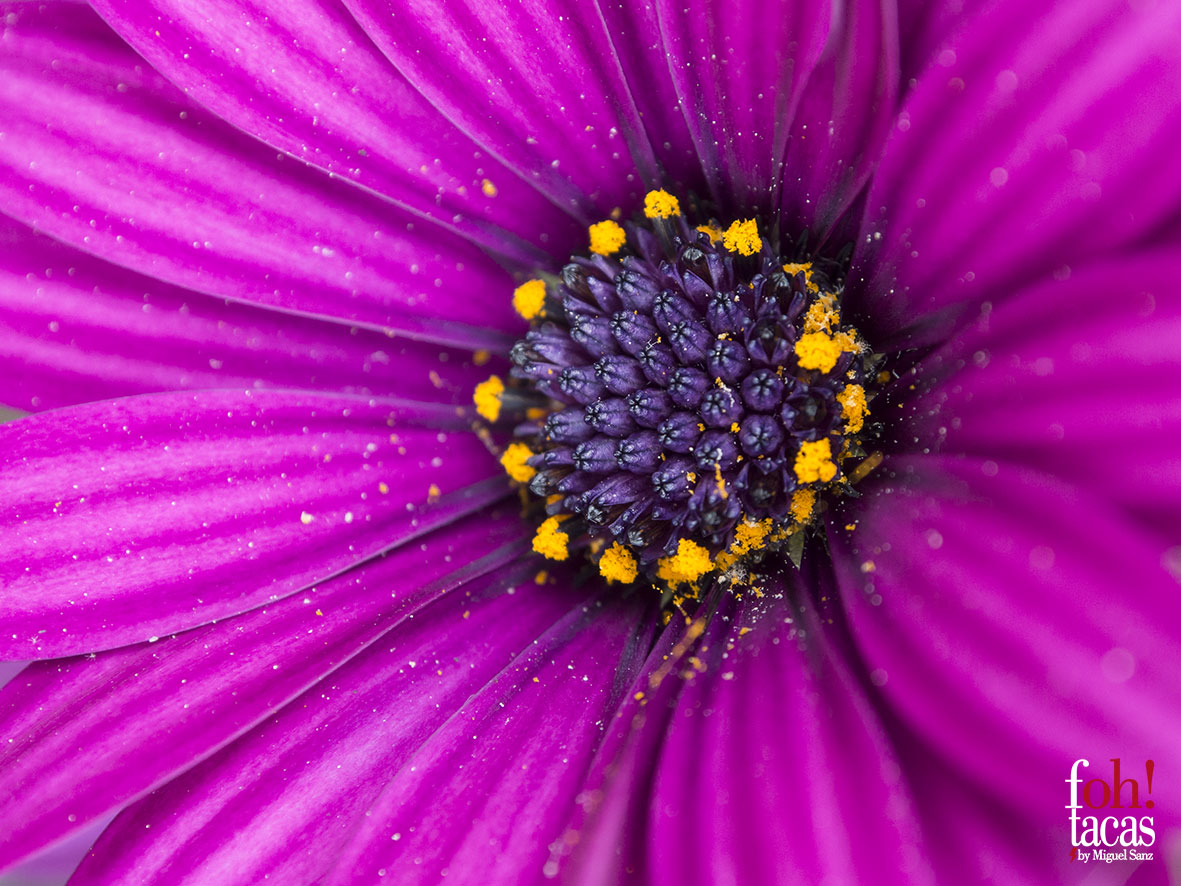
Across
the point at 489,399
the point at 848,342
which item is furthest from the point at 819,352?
the point at 489,399

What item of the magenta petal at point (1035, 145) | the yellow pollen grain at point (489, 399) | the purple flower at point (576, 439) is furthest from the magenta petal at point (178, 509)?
the magenta petal at point (1035, 145)

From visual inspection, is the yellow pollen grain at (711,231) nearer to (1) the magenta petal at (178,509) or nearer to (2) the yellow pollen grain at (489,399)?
(2) the yellow pollen grain at (489,399)

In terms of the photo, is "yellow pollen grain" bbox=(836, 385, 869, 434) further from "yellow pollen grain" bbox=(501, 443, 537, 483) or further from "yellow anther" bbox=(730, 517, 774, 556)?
"yellow pollen grain" bbox=(501, 443, 537, 483)

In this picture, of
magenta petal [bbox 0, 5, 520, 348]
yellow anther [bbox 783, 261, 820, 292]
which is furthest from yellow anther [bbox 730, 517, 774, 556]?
magenta petal [bbox 0, 5, 520, 348]

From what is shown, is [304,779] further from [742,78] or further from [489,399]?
[742,78]

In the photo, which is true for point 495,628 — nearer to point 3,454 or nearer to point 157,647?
point 157,647
